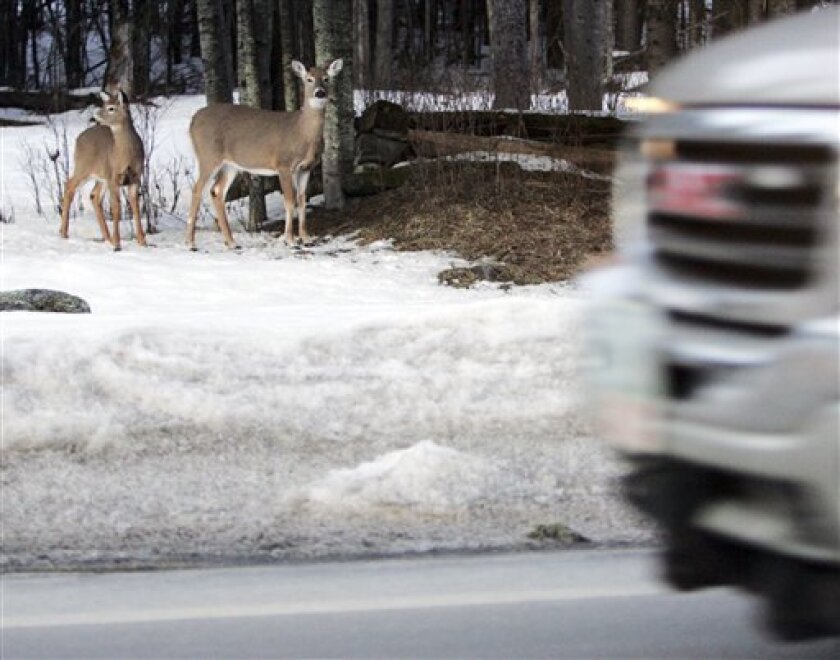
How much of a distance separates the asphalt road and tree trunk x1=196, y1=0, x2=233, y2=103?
15499 millimetres

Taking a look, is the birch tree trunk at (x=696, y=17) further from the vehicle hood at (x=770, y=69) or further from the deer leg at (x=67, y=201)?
the vehicle hood at (x=770, y=69)

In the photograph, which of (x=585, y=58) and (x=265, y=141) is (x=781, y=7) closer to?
(x=585, y=58)

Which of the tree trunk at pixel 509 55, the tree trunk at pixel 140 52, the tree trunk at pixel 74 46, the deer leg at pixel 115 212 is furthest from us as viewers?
the tree trunk at pixel 74 46

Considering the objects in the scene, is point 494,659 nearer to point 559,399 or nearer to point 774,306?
point 774,306

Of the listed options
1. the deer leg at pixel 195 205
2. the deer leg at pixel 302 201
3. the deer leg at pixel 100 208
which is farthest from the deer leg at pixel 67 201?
the deer leg at pixel 302 201

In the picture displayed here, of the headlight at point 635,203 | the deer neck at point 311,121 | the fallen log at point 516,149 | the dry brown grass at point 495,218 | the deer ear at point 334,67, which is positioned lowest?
the dry brown grass at point 495,218

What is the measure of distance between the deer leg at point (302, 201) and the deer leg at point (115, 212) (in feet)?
6.38

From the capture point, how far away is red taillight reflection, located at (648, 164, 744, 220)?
337 centimetres

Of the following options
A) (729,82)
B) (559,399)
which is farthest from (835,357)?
(559,399)

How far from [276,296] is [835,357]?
12133 mm

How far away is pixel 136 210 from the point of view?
1872 cm

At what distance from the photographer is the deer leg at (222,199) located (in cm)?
1856

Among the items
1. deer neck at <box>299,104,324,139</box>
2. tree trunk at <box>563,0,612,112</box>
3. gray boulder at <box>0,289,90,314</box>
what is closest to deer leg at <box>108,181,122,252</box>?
deer neck at <box>299,104,324,139</box>

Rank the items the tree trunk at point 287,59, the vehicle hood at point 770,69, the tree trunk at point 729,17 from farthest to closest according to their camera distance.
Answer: the tree trunk at point 287,59
the tree trunk at point 729,17
the vehicle hood at point 770,69
